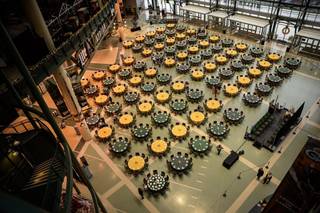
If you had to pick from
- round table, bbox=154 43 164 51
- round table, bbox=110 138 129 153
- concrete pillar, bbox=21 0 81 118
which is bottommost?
round table, bbox=110 138 129 153

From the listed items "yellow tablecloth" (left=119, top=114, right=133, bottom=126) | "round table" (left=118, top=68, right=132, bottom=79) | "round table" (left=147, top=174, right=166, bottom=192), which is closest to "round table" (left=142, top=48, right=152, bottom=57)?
"round table" (left=118, top=68, right=132, bottom=79)

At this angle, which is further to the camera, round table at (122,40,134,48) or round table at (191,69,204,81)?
round table at (122,40,134,48)

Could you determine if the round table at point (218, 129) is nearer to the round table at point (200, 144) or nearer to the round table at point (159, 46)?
the round table at point (200, 144)

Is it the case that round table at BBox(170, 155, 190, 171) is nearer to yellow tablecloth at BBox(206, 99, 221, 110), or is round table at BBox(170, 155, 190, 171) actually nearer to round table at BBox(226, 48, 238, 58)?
yellow tablecloth at BBox(206, 99, 221, 110)

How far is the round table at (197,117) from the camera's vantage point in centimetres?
2208

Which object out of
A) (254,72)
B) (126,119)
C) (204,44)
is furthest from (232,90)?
(126,119)

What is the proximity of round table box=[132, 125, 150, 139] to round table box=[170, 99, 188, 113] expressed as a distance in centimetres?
375

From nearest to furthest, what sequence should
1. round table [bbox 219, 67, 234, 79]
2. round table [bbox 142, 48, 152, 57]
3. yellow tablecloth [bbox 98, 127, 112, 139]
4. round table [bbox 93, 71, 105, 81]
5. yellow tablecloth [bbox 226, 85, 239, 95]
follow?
yellow tablecloth [bbox 98, 127, 112, 139], yellow tablecloth [bbox 226, 85, 239, 95], round table [bbox 219, 67, 234, 79], round table [bbox 93, 71, 105, 81], round table [bbox 142, 48, 152, 57]

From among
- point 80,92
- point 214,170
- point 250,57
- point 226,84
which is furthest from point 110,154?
point 250,57

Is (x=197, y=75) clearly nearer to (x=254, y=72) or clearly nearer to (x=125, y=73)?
(x=254, y=72)

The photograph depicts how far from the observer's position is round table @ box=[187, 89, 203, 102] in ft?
81.3

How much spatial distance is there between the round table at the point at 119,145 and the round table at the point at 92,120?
349cm

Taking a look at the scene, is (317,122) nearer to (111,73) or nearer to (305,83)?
(305,83)

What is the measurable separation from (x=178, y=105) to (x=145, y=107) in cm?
340
